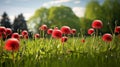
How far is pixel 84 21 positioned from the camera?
1484 inches

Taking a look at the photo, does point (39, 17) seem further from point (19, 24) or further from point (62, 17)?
point (19, 24)

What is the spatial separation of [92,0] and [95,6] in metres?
1.43

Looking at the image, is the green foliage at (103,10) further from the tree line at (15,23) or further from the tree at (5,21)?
the tree at (5,21)

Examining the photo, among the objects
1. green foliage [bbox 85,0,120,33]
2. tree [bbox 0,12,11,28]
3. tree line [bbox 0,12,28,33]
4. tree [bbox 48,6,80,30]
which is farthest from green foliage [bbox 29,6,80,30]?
tree [bbox 0,12,11,28]

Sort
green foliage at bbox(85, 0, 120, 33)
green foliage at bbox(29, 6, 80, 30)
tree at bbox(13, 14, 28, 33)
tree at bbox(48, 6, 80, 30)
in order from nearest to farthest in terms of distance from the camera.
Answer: tree at bbox(13, 14, 28, 33), green foliage at bbox(85, 0, 120, 33), tree at bbox(48, 6, 80, 30), green foliage at bbox(29, 6, 80, 30)

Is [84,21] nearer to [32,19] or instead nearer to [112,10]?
[112,10]

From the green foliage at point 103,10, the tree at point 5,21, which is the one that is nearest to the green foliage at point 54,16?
the green foliage at point 103,10

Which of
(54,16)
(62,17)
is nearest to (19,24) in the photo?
(54,16)

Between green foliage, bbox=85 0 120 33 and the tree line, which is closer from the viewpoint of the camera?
the tree line

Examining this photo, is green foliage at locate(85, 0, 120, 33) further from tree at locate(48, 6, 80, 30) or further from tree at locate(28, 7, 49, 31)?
tree at locate(28, 7, 49, 31)

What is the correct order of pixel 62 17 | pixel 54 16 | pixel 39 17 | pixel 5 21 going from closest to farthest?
pixel 5 21 → pixel 54 16 → pixel 62 17 → pixel 39 17

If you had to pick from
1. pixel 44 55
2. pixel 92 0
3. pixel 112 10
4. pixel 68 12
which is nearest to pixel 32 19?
pixel 68 12

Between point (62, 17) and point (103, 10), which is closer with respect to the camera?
point (103, 10)

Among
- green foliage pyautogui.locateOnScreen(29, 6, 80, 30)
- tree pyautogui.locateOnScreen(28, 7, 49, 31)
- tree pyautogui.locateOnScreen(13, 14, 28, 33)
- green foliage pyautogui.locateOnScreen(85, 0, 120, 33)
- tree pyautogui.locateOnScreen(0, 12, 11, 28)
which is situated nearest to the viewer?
tree pyautogui.locateOnScreen(13, 14, 28, 33)
